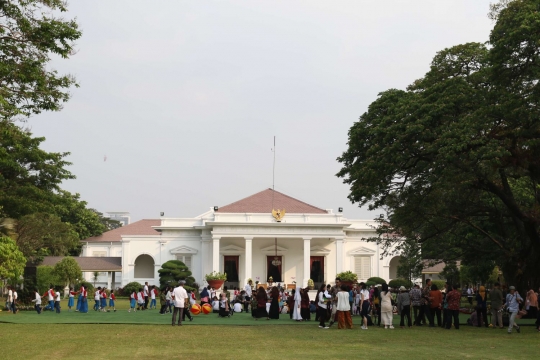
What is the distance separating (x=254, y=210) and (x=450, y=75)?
97.4ft

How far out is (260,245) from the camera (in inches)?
2048

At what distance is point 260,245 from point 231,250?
2.14 metres

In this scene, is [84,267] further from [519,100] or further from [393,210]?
[519,100]

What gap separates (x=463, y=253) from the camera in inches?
1142

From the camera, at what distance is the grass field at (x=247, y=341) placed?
1319cm

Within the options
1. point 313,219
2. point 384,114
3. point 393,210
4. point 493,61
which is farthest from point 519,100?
point 313,219

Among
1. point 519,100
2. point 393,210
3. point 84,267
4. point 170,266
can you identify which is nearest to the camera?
point 519,100

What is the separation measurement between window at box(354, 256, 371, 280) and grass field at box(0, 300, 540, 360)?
31.5 metres

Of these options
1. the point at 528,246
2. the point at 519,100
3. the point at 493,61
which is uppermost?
the point at 493,61

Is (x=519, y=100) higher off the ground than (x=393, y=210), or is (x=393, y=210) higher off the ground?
(x=519, y=100)

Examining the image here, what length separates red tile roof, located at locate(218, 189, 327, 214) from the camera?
2046 inches

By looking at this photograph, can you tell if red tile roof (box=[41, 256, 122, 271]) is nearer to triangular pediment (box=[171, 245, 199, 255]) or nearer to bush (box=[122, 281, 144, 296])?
bush (box=[122, 281, 144, 296])

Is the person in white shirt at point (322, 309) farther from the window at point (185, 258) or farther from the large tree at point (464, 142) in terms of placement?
the window at point (185, 258)

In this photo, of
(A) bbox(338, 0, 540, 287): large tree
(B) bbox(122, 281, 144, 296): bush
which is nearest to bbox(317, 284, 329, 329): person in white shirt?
(A) bbox(338, 0, 540, 287): large tree
